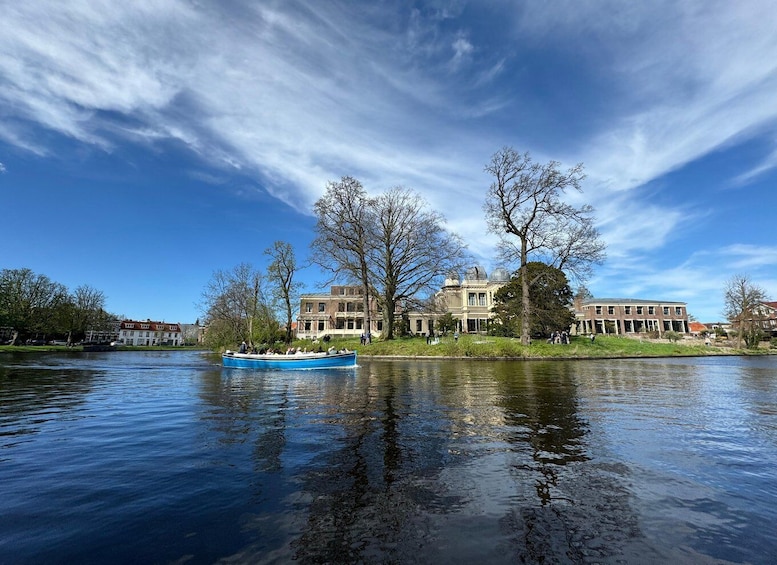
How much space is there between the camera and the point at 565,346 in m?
37.2

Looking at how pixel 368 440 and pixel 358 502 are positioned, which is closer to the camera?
pixel 358 502

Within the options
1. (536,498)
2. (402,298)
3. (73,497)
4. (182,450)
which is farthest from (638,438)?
(402,298)

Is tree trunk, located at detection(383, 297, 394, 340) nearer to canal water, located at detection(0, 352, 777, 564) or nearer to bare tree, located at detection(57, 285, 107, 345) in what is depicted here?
canal water, located at detection(0, 352, 777, 564)

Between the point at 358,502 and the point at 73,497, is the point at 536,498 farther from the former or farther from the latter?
the point at 73,497

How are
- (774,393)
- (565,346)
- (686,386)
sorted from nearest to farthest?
(774,393)
(686,386)
(565,346)

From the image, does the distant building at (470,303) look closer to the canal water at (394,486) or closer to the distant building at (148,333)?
the canal water at (394,486)

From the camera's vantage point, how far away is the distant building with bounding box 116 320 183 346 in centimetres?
14084

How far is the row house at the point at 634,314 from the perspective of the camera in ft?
295

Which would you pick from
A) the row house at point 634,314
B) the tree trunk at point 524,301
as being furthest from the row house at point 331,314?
the row house at point 634,314

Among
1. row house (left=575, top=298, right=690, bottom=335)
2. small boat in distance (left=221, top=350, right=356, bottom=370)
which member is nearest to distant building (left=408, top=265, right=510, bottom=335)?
row house (left=575, top=298, right=690, bottom=335)

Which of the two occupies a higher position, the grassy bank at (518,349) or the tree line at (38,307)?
the tree line at (38,307)

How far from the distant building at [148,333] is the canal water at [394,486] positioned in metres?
152

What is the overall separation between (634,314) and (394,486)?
102269 millimetres

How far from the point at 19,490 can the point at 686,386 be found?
19093mm
